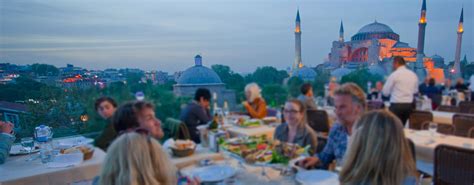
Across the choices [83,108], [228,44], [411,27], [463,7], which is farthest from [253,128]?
[411,27]

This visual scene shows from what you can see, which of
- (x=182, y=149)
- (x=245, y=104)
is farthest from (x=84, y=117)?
(x=245, y=104)

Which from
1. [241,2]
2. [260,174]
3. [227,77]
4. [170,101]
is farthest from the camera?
[227,77]

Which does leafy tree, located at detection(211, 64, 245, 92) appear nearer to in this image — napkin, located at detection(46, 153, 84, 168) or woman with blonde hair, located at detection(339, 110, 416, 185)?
napkin, located at detection(46, 153, 84, 168)

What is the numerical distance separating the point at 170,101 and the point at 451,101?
516 cm

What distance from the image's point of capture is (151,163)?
94 cm

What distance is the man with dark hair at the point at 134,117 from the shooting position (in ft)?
5.75

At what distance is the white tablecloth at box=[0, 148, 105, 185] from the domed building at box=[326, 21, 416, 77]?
481 cm

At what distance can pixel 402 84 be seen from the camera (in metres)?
3.57

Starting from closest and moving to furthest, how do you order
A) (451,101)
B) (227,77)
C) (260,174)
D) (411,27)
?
(260,174) < (451,101) < (227,77) < (411,27)

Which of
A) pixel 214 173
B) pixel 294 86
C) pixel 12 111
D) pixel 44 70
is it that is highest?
pixel 44 70

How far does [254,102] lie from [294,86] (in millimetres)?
927

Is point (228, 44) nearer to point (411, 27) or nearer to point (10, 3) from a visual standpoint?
point (10, 3)

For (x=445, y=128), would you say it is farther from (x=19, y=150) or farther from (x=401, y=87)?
(x=19, y=150)

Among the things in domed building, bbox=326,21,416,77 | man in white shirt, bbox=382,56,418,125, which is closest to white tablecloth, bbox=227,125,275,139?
man in white shirt, bbox=382,56,418,125
